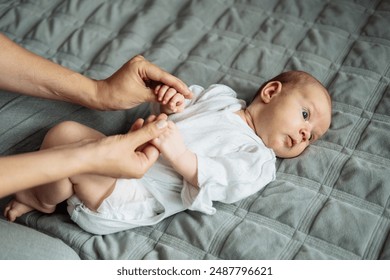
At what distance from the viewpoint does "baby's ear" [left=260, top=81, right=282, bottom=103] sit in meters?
1.38

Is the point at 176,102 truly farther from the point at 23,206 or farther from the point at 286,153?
the point at 23,206

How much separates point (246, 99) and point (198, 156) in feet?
1.31

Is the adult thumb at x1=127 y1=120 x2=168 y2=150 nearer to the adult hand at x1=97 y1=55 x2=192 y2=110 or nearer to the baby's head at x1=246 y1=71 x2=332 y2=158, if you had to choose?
the adult hand at x1=97 y1=55 x2=192 y2=110

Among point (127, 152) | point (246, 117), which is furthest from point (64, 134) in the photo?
point (246, 117)

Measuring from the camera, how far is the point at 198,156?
46.7 inches

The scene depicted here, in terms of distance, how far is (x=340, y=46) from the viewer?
5.34ft

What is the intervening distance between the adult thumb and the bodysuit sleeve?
14 centimetres

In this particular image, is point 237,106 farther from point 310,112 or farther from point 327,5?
point 327,5

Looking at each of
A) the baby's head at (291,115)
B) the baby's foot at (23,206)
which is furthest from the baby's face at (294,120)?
the baby's foot at (23,206)

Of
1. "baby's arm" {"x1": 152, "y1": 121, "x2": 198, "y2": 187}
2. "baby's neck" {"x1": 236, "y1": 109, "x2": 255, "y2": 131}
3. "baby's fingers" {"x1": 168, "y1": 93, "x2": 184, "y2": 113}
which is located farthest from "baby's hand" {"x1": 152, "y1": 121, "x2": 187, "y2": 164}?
"baby's neck" {"x1": 236, "y1": 109, "x2": 255, "y2": 131}

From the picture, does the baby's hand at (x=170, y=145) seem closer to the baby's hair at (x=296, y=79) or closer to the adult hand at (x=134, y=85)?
the adult hand at (x=134, y=85)

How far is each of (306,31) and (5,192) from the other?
47.2 inches

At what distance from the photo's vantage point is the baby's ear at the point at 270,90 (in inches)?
54.1

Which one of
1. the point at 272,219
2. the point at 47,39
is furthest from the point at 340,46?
the point at 47,39
